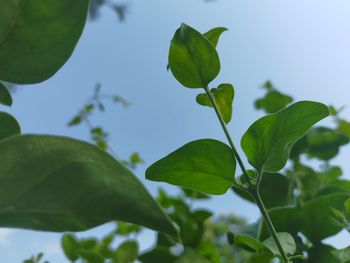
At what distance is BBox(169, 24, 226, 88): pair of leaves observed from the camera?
42 cm

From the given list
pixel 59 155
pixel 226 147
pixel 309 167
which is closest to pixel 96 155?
pixel 59 155

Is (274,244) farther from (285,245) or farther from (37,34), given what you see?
(37,34)

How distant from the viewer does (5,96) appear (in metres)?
0.36

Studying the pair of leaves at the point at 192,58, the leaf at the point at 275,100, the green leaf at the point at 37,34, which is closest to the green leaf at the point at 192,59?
the pair of leaves at the point at 192,58

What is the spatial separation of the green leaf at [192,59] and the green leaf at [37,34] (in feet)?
0.42

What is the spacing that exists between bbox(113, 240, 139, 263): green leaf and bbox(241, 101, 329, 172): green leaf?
0.27 meters

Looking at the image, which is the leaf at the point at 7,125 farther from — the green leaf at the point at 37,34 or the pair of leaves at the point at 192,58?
the pair of leaves at the point at 192,58

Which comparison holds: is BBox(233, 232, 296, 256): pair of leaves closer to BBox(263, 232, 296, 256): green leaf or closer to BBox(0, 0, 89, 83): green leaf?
BBox(263, 232, 296, 256): green leaf

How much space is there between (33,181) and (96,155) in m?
0.04

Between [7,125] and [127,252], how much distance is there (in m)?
0.34

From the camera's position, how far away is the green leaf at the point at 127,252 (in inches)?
24.9

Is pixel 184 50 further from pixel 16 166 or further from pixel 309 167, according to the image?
pixel 309 167

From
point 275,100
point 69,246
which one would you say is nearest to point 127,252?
point 69,246

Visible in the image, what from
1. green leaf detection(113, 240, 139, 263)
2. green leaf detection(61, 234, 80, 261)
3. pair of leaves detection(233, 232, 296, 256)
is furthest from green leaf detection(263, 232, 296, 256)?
green leaf detection(61, 234, 80, 261)
